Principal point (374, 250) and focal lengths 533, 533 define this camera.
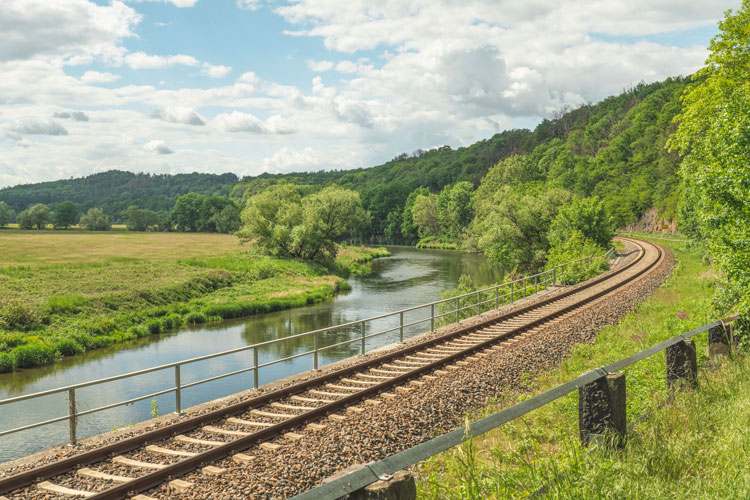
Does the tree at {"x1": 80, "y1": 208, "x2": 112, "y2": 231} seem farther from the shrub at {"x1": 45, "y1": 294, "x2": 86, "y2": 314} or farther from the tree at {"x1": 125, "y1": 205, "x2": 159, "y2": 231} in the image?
the shrub at {"x1": 45, "y1": 294, "x2": 86, "y2": 314}

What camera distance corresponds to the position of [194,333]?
33375 millimetres

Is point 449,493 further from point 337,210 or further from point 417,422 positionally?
point 337,210

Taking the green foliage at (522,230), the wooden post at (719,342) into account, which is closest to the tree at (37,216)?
the green foliage at (522,230)

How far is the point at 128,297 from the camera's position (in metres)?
38.7

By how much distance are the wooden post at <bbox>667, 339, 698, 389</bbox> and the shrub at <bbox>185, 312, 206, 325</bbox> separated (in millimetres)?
34876

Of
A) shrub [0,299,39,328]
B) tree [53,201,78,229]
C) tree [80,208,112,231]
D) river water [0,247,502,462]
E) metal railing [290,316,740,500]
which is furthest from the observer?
tree [80,208,112,231]

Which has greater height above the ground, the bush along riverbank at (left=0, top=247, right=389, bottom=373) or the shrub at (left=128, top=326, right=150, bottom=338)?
the bush along riverbank at (left=0, top=247, right=389, bottom=373)

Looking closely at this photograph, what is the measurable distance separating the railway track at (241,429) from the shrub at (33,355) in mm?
20480

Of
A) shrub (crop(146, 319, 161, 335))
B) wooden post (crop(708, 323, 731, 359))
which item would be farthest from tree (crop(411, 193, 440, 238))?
wooden post (crop(708, 323, 731, 359))

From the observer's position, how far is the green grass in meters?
3.28

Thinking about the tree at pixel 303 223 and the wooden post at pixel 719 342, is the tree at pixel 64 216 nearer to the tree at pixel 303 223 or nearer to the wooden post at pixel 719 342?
the tree at pixel 303 223

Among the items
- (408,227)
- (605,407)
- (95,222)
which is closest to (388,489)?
(605,407)

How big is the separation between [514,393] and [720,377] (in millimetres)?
5365

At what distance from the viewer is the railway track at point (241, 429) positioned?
25.3 feet
